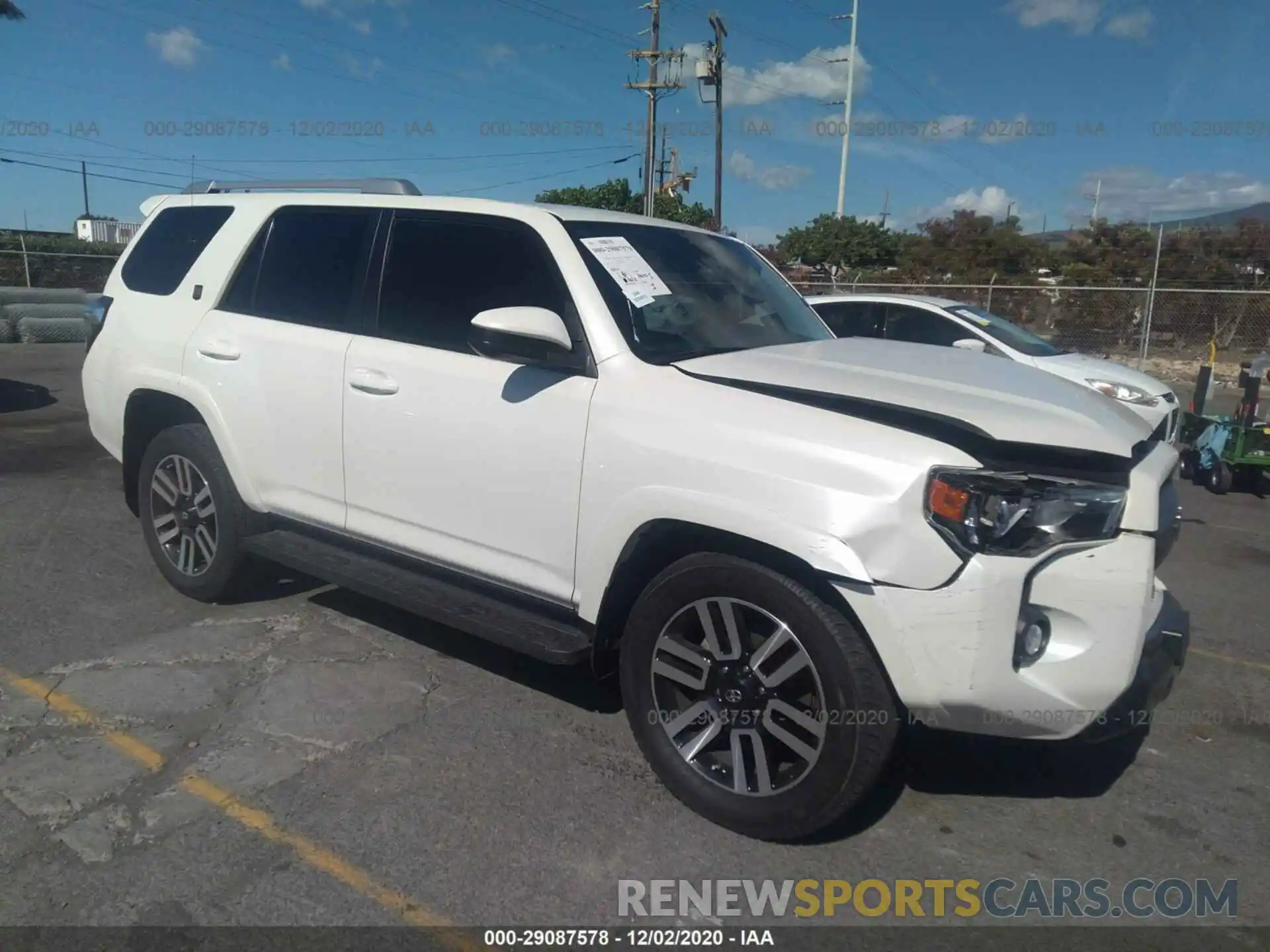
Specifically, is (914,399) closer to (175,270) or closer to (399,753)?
(399,753)

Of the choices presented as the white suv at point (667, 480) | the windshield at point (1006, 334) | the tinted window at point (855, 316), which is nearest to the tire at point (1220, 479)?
the windshield at point (1006, 334)

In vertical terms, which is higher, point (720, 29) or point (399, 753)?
point (720, 29)

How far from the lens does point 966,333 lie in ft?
31.2

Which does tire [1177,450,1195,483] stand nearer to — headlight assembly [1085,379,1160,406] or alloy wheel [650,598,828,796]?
headlight assembly [1085,379,1160,406]

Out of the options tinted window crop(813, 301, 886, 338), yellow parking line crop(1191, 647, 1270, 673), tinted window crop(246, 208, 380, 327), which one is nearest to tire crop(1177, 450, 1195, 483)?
tinted window crop(813, 301, 886, 338)

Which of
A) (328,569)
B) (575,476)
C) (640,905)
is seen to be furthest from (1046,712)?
(328,569)

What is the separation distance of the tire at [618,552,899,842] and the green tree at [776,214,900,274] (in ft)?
122

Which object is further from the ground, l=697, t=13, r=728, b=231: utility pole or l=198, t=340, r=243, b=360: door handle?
l=697, t=13, r=728, b=231: utility pole

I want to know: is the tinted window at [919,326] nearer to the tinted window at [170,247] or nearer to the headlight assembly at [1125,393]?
the headlight assembly at [1125,393]

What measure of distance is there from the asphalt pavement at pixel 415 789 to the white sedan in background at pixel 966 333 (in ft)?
15.4

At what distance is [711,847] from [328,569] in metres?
1.97

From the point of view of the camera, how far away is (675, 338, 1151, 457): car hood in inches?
110

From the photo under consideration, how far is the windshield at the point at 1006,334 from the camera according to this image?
31.4 feet

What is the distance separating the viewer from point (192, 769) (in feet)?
10.9
